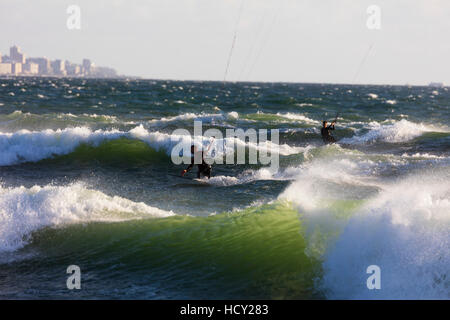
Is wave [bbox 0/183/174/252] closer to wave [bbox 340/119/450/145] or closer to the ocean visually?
the ocean

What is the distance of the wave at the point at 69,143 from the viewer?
737 inches

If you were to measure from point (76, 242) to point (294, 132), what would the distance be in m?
19.3

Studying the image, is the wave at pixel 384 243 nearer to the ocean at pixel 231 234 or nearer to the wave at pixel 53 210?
the ocean at pixel 231 234

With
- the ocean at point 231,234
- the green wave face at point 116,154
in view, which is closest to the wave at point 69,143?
the green wave face at point 116,154

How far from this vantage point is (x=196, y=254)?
27.4 feet

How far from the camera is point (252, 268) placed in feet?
25.1

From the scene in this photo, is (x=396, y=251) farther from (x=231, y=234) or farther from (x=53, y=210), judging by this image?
(x=53, y=210)

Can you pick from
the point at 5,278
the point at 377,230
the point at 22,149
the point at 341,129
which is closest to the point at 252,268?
the point at 377,230

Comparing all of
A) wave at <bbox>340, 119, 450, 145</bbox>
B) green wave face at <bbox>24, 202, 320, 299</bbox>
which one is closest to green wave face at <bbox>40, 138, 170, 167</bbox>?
green wave face at <bbox>24, 202, 320, 299</bbox>

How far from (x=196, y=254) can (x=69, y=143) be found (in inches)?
516

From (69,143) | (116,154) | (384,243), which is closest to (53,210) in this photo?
(384,243)

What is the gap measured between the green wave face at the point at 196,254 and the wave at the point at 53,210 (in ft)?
0.94

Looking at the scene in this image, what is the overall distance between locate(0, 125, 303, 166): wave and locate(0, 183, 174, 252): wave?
8.68 meters
